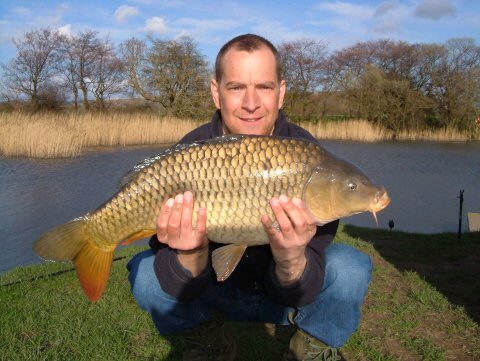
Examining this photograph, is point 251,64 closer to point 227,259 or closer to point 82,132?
point 227,259

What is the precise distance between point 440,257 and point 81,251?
275 cm

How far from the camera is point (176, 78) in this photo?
18031mm

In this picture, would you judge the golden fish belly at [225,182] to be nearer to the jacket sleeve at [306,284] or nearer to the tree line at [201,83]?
the jacket sleeve at [306,284]

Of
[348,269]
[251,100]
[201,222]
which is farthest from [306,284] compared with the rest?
[251,100]

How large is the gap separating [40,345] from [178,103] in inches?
645

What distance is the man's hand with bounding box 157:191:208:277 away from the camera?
1.31 metres

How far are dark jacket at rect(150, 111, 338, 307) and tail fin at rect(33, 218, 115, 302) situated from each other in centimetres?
19

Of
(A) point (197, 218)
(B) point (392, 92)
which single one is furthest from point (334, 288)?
(B) point (392, 92)

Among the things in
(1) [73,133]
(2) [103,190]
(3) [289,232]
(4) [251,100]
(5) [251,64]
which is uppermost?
(5) [251,64]

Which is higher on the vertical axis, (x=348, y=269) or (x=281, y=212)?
(x=281, y=212)

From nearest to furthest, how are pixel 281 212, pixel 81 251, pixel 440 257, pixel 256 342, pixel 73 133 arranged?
1. pixel 281 212
2. pixel 81 251
3. pixel 256 342
4. pixel 440 257
5. pixel 73 133

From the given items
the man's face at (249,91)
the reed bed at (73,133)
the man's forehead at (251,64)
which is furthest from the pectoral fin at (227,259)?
the reed bed at (73,133)

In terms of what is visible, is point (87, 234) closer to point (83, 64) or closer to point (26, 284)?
point (26, 284)

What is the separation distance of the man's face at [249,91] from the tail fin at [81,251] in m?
0.66
